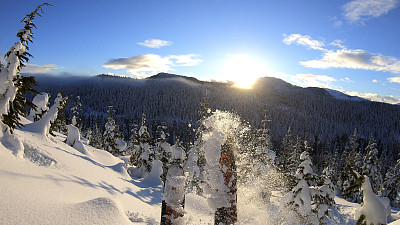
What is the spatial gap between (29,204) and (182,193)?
4.37 metres

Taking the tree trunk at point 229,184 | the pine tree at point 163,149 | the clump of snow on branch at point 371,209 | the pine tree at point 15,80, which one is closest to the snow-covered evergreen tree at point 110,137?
the pine tree at point 163,149

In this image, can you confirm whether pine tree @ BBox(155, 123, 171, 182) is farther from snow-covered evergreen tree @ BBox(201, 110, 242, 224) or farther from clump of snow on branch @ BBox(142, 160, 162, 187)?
snow-covered evergreen tree @ BBox(201, 110, 242, 224)

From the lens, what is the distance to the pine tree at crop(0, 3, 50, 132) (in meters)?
9.52

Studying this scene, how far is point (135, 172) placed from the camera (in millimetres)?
28594

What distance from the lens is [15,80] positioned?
33.4ft

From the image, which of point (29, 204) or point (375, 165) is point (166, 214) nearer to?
point (29, 204)

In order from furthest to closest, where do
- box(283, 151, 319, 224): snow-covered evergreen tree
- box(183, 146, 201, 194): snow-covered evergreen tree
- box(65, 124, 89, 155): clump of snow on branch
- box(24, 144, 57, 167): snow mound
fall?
1. box(183, 146, 201, 194): snow-covered evergreen tree
2. box(65, 124, 89, 155): clump of snow on branch
3. box(283, 151, 319, 224): snow-covered evergreen tree
4. box(24, 144, 57, 167): snow mound

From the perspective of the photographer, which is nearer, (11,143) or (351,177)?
(11,143)

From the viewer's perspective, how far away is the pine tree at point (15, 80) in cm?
952

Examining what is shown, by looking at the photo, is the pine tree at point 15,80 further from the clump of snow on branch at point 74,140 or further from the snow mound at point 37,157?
the clump of snow on branch at point 74,140

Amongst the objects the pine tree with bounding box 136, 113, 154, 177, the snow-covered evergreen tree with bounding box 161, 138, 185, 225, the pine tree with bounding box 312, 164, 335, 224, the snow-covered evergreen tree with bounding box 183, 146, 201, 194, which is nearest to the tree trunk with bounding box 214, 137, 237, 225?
the snow-covered evergreen tree with bounding box 161, 138, 185, 225

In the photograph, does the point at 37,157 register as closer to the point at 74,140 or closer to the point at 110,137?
the point at 74,140

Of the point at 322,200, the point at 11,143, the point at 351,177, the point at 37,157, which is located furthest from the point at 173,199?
the point at 351,177

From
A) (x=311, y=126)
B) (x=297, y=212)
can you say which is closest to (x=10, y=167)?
(x=297, y=212)
